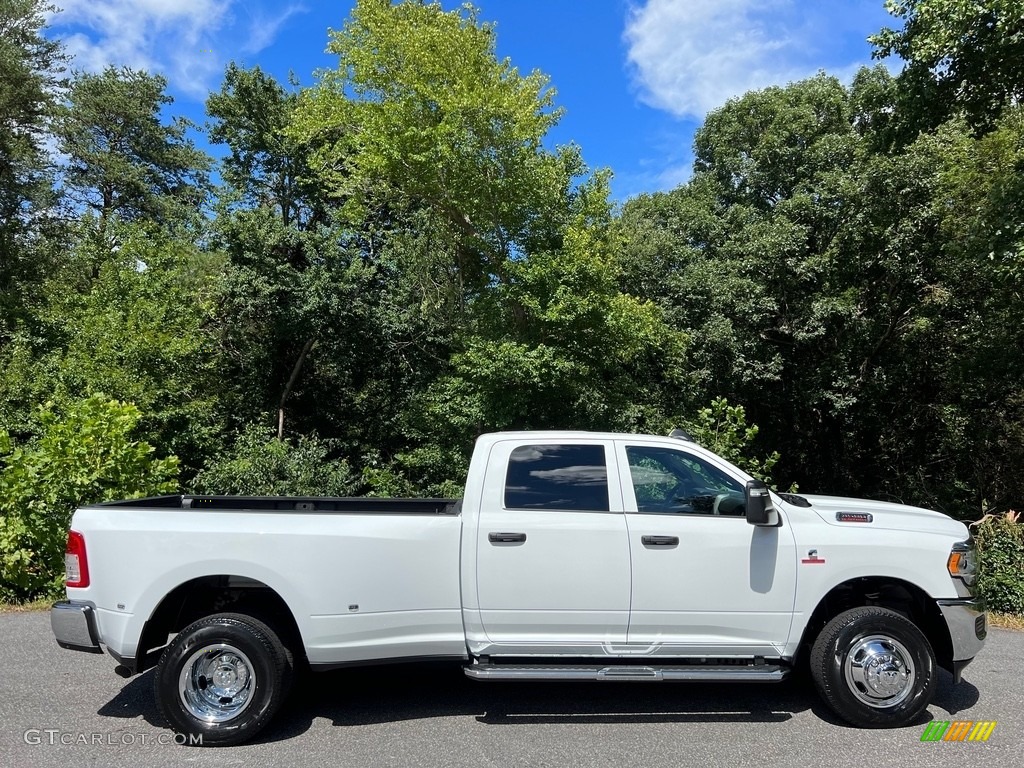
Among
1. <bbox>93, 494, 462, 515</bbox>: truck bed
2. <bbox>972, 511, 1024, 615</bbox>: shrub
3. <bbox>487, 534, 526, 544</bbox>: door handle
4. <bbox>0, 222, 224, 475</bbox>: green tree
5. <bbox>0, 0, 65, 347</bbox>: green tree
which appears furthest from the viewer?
<bbox>0, 0, 65, 347</bbox>: green tree

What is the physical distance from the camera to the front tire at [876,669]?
438 centimetres

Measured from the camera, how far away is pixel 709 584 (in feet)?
14.5

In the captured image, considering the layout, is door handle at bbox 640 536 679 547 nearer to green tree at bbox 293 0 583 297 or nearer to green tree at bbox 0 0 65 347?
green tree at bbox 293 0 583 297

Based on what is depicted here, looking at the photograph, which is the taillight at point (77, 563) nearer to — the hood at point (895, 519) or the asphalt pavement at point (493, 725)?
the asphalt pavement at point (493, 725)

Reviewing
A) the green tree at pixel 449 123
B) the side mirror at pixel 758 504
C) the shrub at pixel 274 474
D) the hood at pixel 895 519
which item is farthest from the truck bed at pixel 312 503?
the green tree at pixel 449 123

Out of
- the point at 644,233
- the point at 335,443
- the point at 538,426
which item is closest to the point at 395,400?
the point at 335,443

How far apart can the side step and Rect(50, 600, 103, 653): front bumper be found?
2286 millimetres

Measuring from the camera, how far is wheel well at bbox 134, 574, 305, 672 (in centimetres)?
439

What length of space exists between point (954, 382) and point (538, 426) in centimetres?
1152

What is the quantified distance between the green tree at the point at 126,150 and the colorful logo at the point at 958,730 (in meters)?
22.6

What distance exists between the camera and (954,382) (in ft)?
59.6

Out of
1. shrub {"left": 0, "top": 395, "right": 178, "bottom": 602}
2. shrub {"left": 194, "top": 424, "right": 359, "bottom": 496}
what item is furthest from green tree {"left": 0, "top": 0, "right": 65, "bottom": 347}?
shrub {"left": 0, "top": 395, "right": 178, "bottom": 602}

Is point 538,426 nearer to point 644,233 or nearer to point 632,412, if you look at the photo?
point 632,412

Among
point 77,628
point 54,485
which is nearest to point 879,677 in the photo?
point 77,628
